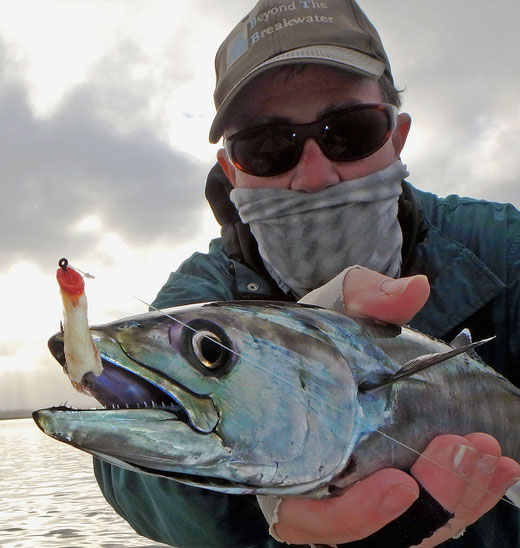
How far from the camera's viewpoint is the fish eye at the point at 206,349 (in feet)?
5.61

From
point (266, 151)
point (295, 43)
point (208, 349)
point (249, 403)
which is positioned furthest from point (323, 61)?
point (249, 403)

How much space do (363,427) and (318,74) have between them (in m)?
2.35

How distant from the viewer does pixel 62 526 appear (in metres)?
10.3

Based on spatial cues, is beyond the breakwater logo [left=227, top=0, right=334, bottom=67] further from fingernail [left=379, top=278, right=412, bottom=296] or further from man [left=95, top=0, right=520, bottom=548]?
fingernail [left=379, top=278, right=412, bottom=296]

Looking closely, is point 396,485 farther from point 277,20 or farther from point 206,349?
point 277,20

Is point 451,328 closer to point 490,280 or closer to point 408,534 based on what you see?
point 490,280

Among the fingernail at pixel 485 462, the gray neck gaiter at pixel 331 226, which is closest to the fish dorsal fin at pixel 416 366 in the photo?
the fingernail at pixel 485 462

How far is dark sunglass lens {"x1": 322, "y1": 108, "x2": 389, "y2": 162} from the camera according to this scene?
3422mm

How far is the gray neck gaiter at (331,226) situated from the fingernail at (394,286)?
126 cm

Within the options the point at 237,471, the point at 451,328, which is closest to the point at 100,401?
the point at 237,471

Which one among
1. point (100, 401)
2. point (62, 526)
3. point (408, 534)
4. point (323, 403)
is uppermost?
point (100, 401)

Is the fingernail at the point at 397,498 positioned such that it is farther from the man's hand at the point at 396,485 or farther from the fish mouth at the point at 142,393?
the fish mouth at the point at 142,393

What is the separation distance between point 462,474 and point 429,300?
5.50ft

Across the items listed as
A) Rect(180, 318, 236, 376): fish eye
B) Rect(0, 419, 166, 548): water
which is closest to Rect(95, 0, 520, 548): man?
Rect(180, 318, 236, 376): fish eye
